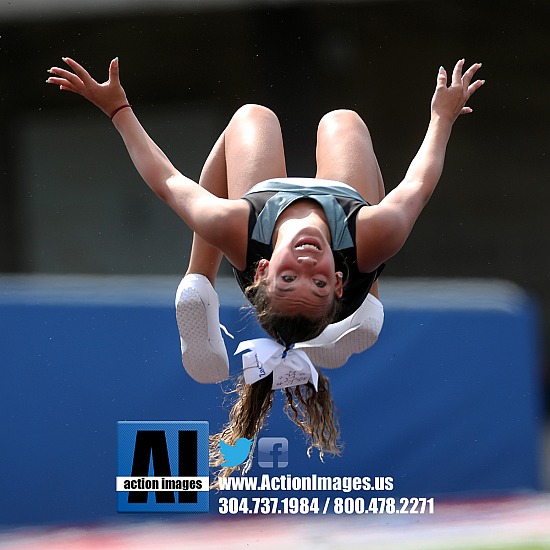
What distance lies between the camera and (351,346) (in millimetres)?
2244

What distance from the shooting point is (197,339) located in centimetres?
216

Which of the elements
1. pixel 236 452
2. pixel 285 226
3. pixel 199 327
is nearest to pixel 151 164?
pixel 285 226

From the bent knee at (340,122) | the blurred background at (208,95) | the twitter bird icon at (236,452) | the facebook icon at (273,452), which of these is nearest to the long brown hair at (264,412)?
the bent knee at (340,122)

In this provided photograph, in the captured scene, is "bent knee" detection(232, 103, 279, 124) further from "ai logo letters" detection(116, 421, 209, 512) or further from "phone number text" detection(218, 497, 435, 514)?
"phone number text" detection(218, 497, 435, 514)

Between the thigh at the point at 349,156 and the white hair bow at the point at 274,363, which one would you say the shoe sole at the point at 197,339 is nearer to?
the white hair bow at the point at 274,363

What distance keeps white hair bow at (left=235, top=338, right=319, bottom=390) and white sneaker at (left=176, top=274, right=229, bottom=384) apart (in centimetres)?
21

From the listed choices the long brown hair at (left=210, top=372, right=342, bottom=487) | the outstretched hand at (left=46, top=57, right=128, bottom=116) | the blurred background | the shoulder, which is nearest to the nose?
the shoulder

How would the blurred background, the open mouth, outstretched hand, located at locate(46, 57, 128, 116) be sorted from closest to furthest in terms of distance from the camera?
the open mouth
outstretched hand, located at locate(46, 57, 128, 116)
the blurred background

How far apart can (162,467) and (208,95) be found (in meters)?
1.61

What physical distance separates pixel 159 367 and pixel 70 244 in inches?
38.4

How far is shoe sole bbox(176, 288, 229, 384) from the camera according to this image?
211cm

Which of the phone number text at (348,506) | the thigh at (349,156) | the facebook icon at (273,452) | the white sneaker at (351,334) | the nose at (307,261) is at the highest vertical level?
the thigh at (349,156)

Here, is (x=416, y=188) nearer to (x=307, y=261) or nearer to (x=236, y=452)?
(x=307, y=261)

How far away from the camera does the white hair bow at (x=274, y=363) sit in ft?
6.33
